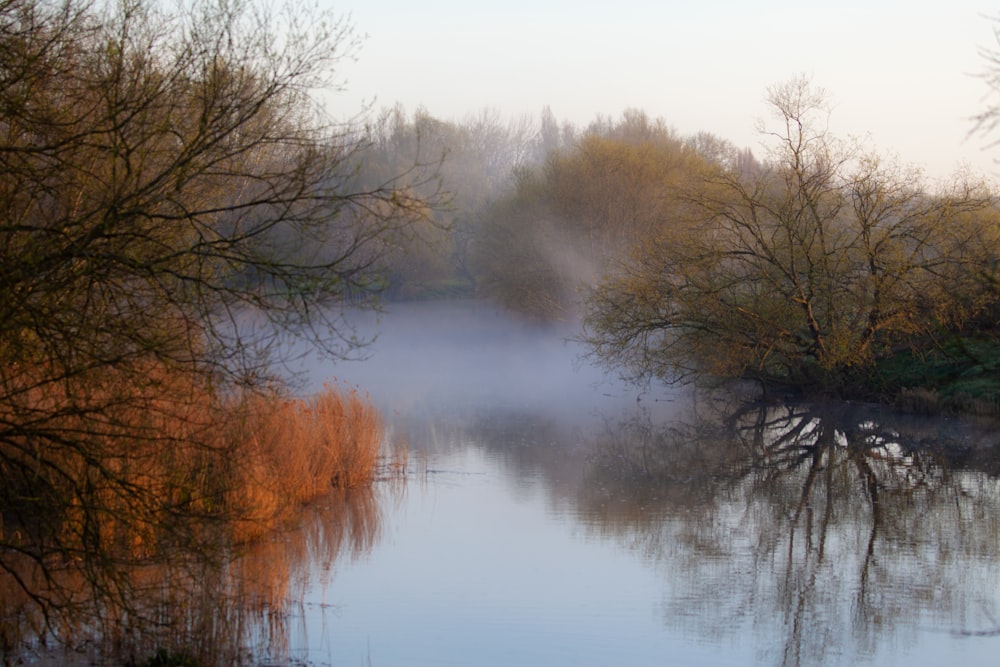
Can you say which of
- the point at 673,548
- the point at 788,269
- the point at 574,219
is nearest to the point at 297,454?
the point at 673,548

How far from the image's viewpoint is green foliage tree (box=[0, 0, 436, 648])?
5184 mm

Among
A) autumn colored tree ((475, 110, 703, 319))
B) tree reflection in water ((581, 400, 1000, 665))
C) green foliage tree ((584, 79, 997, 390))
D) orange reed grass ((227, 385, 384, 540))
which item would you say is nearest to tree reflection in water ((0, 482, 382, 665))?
orange reed grass ((227, 385, 384, 540))

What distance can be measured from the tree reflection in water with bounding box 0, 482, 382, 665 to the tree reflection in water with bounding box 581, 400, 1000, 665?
289 centimetres

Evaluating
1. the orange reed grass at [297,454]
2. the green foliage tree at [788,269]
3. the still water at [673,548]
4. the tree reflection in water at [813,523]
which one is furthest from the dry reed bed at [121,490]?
the green foliage tree at [788,269]

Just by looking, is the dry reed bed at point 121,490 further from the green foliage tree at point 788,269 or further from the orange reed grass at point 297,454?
the green foliage tree at point 788,269

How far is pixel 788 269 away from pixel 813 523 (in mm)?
9086

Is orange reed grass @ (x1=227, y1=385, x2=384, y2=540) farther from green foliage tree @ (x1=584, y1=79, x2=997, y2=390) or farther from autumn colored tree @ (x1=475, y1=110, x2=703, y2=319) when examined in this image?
autumn colored tree @ (x1=475, y1=110, x2=703, y2=319)

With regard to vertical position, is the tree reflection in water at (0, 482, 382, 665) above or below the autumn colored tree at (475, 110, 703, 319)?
below

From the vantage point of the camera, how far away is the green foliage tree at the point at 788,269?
1862cm

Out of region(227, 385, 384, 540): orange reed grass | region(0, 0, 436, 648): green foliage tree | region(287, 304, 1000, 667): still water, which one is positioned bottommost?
region(287, 304, 1000, 667): still water

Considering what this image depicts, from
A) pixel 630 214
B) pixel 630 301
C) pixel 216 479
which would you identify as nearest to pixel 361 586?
pixel 216 479

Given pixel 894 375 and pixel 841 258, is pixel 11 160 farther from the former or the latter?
pixel 894 375

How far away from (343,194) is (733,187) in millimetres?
14460

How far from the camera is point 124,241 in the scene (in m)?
5.23
